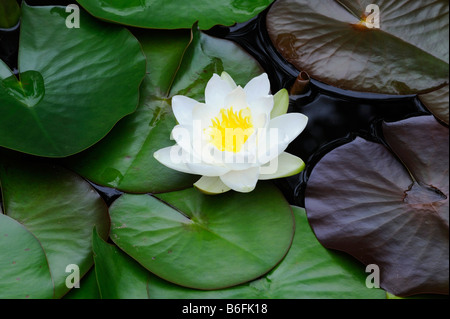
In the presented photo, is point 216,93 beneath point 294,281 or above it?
above

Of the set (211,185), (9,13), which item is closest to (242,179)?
(211,185)

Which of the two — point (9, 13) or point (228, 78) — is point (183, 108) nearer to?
point (228, 78)

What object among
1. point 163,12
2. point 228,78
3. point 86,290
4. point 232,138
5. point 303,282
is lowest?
point 86,290

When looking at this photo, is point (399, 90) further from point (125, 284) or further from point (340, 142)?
point (125, 284)

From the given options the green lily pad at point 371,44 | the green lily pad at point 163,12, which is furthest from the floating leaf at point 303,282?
the green lily pad at point 163,12
